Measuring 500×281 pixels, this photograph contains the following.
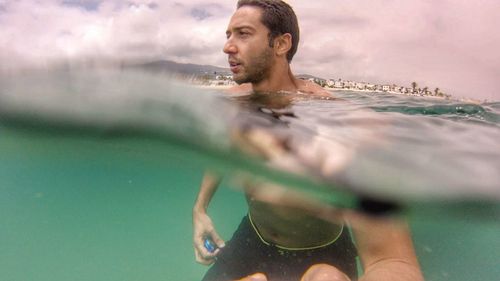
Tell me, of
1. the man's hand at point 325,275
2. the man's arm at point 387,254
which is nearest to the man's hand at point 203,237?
the man's arm at point 387,254

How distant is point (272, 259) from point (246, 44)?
10.1 feet

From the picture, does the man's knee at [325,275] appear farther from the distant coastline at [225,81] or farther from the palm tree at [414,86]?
the palm tree at [414,86]

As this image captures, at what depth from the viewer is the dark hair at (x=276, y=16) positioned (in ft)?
17.2

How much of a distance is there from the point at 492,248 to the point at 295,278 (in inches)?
626

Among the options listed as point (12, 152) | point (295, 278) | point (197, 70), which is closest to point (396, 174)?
point (295, 278)

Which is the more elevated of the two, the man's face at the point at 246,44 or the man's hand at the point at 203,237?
the man's face at the point at 246,44

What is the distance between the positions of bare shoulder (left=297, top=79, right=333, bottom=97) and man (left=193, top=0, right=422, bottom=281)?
25 cm

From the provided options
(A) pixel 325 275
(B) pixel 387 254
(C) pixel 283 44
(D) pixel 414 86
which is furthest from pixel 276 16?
(A) pixel 325 275

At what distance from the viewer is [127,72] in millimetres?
5473

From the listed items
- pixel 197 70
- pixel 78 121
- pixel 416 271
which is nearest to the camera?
pixel 416 271

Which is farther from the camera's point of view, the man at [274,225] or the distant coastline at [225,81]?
the distant coastline at [225,81]

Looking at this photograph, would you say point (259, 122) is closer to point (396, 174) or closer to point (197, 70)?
point (197, 70)

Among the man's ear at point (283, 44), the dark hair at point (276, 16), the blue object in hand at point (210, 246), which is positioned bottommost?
the blue object in hand at point (210, 246)

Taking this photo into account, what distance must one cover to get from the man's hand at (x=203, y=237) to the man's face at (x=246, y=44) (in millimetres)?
2235
